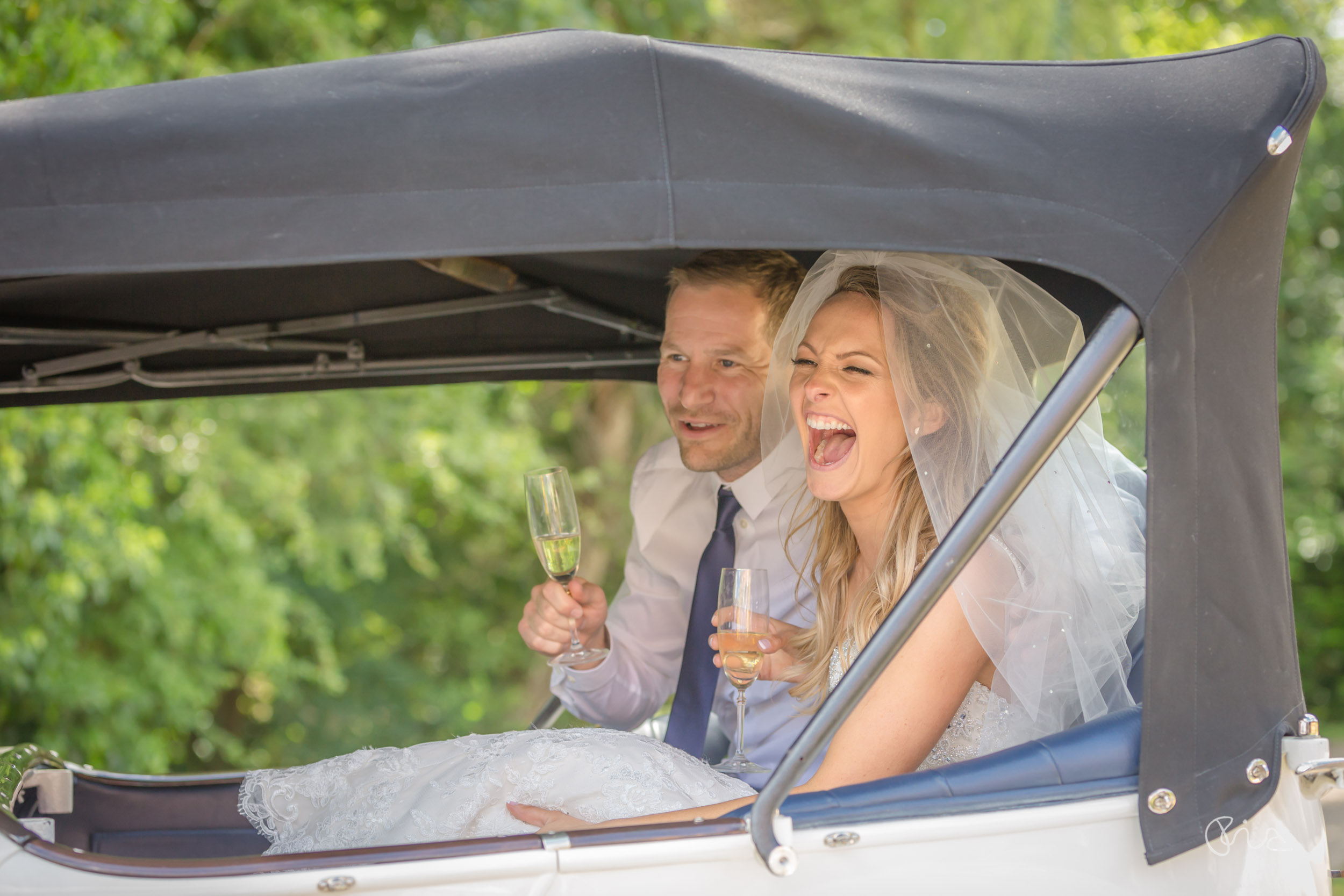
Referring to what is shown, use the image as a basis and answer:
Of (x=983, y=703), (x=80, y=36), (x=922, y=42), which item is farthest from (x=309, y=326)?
(x=922, y=42)

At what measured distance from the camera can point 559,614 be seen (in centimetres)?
270

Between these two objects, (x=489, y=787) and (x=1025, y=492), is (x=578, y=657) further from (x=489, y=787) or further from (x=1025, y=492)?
(x=1025, y=492)

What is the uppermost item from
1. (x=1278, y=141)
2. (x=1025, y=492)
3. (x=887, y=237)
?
(x=1278, y=141)

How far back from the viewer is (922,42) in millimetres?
7379

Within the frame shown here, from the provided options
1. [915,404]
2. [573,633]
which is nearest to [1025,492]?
[915,404]

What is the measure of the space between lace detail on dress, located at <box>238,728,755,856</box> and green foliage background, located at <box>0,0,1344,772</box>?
1.05m

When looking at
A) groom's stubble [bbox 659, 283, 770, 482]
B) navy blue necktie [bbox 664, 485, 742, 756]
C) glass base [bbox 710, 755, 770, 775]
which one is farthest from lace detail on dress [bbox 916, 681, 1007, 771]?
groom's stubble [bbox 659, 283, 770, 482]

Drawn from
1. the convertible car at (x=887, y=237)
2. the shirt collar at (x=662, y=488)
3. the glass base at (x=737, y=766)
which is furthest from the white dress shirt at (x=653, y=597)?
the convertible car at (x=887, y=237)

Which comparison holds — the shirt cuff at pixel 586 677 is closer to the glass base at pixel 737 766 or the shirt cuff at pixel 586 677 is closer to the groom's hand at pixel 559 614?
the groom's hand at pixel 559 614

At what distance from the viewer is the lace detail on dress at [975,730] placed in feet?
6.63

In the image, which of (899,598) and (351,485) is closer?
(899,598)

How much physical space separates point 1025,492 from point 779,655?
0.72m

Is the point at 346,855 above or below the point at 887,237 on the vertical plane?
below

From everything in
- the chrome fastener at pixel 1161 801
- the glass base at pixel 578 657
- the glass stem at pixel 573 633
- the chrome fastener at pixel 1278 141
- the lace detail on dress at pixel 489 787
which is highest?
the chrome fastener at pixel 1278 141
